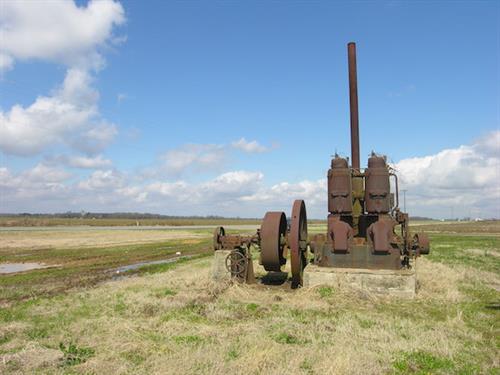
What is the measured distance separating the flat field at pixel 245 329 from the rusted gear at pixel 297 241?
1.77 feet

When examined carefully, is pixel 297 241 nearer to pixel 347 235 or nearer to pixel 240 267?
pixel 347 235

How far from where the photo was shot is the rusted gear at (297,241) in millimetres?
12070

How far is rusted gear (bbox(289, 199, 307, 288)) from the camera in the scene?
12.1 meters

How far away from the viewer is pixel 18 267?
21547mm

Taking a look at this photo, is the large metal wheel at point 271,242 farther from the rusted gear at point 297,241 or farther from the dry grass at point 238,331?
the dry grass at point 238,331

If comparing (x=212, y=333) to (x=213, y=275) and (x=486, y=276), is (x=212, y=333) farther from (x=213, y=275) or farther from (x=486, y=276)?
(x=486, y=276)

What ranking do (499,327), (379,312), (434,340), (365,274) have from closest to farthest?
(434,340) → (499,327) → (379,312) → (365,274)

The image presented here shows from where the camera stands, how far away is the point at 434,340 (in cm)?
746

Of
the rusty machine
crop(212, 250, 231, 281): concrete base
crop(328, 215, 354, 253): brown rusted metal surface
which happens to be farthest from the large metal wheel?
crop(212, 250, 231, 281): concrete base

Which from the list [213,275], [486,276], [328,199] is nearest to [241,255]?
[213,275]

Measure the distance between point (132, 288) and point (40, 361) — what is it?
22.6 ft

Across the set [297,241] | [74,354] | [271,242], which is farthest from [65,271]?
[74,354]

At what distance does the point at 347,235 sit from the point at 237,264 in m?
3.47

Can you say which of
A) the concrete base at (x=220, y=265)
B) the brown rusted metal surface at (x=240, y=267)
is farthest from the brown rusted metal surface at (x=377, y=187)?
the concrete base at (x=220, y=265)
